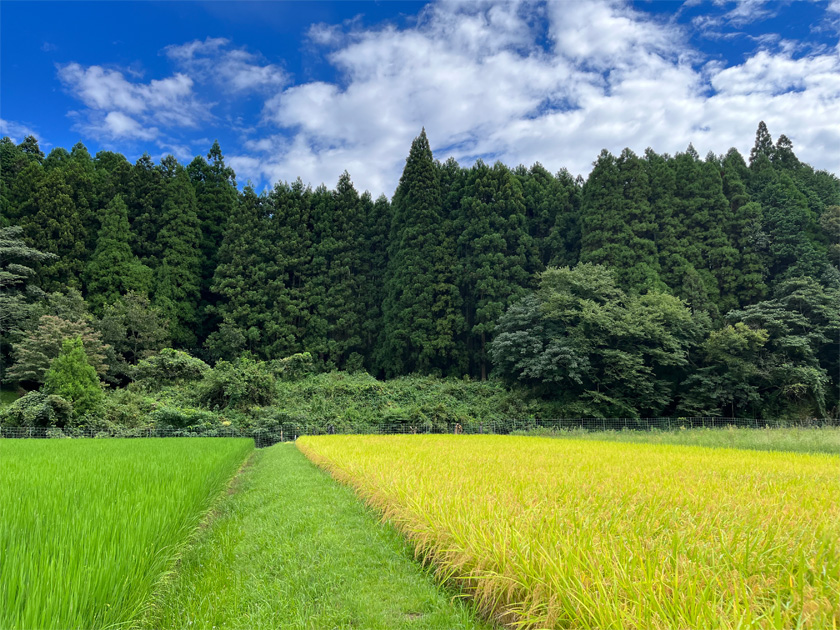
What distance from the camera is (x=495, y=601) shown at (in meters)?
2.20

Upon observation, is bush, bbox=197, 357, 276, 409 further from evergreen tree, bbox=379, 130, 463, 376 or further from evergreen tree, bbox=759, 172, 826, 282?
evergreen tree, bbox=759, 172, 826, 282

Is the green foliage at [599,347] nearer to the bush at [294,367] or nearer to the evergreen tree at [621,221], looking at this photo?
the evergreen tree at [621,221]

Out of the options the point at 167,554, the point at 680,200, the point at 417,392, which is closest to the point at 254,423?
the point at 417,392

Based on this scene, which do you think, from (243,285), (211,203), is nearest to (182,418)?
(243,285)

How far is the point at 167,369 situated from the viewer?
24203mm

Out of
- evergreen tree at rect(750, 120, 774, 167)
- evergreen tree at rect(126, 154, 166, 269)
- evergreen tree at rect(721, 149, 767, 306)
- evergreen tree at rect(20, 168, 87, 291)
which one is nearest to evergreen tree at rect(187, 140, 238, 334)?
evergreen tree at rect(126, 154, 166, 269)

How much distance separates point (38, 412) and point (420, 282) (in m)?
22.0

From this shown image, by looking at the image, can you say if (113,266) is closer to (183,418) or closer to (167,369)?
(167,369)

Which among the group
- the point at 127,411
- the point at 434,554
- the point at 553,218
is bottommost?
the point at 127,411

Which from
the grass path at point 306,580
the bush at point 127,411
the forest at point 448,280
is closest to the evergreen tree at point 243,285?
the forest at point 448,280

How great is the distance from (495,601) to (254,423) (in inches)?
794

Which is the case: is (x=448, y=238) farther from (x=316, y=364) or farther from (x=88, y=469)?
(x=88, y=469)

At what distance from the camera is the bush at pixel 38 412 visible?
56.9 ft

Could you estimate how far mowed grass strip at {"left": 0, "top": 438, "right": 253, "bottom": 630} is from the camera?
1.61 metres
